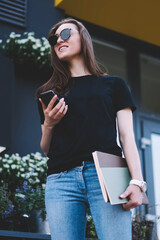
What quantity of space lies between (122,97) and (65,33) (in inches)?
20.0

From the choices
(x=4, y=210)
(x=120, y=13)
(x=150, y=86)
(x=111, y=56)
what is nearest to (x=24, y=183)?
(x=4, y=210)

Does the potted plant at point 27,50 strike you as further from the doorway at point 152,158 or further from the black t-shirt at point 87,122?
the black t-shirt at point 87,122

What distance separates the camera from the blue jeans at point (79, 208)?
1633mm

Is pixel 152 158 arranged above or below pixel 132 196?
below

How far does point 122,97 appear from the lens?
1.92 metres

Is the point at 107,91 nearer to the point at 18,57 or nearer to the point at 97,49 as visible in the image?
the point at 18,57

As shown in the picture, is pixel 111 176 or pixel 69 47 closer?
pixel 111 176

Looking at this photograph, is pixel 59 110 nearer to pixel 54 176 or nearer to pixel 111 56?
pixel 54 176

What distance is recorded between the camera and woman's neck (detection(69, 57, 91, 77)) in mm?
2100

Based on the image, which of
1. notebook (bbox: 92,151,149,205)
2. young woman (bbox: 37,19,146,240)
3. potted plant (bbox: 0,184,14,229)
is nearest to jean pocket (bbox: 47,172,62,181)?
young woman (bbox: 37,19,146,240)

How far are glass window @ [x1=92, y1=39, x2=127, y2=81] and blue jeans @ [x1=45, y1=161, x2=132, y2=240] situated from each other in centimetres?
411

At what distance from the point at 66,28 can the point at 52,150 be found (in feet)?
2.38

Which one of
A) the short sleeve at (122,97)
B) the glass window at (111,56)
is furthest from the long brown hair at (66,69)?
the glass window at (111,56)

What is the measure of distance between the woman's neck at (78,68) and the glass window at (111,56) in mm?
3536
